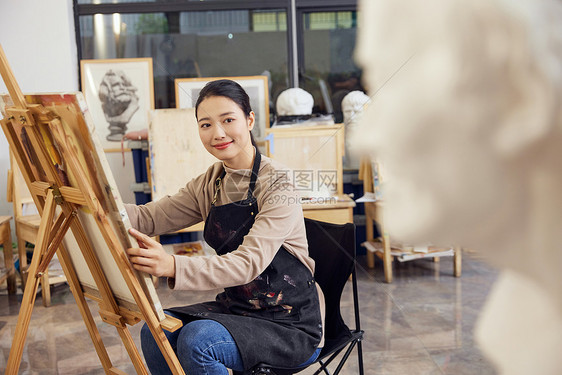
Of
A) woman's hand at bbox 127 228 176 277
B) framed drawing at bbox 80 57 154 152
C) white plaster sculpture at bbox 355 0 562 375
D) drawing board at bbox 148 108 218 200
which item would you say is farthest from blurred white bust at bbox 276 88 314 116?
white plaster sculpture at bbox 355 0 562 375

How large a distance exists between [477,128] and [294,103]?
11.2 feet

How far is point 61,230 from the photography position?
4.18 feet

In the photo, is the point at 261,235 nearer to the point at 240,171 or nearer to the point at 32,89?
the point at 240,171

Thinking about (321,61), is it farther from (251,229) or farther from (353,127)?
(353,127)

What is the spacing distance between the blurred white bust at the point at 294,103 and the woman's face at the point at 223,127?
214 centimetres

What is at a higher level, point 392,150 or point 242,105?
point 242,105

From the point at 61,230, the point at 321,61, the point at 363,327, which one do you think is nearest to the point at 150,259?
the point at 61,230

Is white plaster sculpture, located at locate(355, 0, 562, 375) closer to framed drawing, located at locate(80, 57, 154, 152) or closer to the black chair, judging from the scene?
the black chair

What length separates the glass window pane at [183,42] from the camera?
379 cm

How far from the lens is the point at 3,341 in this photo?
2428mm

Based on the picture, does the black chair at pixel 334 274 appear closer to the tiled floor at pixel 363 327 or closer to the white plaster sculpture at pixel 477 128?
the tiled floor at pixel 363 327

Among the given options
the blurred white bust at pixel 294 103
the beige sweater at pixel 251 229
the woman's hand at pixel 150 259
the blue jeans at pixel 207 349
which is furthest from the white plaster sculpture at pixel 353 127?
the blurred white bust at pixel 294 103

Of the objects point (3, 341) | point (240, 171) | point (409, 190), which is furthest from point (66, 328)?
point (409, 190)

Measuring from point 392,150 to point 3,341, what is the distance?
2705 millimetres
